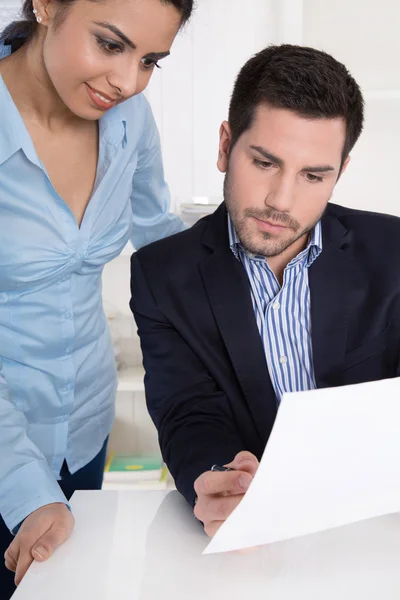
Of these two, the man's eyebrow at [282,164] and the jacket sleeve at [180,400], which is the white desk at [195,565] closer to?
the jacket sleeve at [180,400]

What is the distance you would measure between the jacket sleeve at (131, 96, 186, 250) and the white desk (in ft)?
2.83

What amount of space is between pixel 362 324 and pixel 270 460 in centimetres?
66

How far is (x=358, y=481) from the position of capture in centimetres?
95

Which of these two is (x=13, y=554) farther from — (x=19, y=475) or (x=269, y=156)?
(x=269, y=156)

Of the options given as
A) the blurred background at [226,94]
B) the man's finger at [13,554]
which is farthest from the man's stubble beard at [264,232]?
the blurred background at [226,94]

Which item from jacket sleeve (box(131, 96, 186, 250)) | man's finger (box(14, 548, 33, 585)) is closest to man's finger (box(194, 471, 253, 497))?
man's finger (box(14, 548, 33, 585))

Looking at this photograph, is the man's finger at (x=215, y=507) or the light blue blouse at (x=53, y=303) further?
the light blue blouse at (x=53, y=303)

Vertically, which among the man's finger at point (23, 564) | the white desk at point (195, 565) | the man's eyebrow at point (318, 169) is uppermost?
the man's eyebrow at point (318, 169)

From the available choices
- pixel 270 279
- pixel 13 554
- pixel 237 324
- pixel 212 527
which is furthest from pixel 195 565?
pixel 270 279

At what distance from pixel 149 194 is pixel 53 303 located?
44 centimetres

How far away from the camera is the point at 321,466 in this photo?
913 mm

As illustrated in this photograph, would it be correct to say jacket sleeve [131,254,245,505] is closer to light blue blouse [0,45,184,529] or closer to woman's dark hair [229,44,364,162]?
light blue blouse [0,45,184,529]

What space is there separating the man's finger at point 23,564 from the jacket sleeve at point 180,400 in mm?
251

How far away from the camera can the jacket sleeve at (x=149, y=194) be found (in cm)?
169
